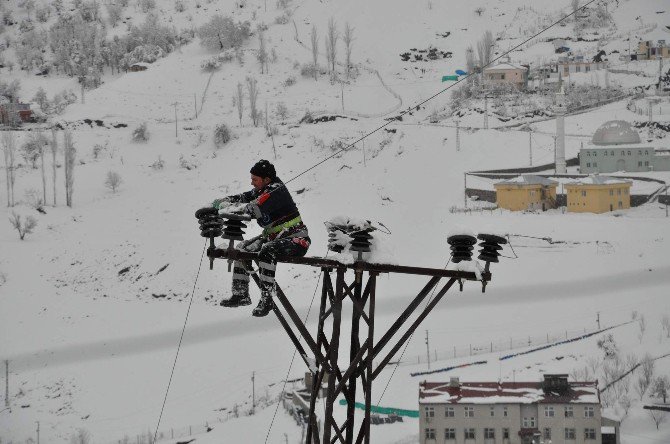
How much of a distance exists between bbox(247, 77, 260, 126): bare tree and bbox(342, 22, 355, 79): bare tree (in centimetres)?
511

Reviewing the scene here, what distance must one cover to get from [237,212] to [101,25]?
53.8 meters

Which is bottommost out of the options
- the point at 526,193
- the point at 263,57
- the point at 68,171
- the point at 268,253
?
→ the point at 268,253

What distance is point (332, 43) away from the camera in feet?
149

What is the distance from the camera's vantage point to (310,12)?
5238 centimetres

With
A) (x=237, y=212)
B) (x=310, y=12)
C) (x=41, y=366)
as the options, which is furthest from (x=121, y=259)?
(x=310, y=12)

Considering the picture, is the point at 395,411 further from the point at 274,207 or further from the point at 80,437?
the point at 274,207

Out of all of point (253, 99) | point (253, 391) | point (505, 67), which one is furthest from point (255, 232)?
point (505, 67)

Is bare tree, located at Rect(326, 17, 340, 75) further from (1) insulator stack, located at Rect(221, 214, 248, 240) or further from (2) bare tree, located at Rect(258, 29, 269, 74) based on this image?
(1) insulator stack, located at Rect(221, 214, 248, 240)

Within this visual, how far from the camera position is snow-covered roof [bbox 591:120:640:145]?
3206 cm

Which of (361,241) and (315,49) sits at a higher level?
(315,49)

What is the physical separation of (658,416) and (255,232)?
1208cm

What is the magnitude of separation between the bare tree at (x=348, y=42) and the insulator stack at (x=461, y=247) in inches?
1639

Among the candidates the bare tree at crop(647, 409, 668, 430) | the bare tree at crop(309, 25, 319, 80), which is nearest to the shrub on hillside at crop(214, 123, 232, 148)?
the bare tree at crop(309, 25, 319, 80)

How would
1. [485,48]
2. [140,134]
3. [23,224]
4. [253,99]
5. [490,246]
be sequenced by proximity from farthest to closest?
1. [485,48]
2. [253,99]
3. [140,134]
4. [23,224]
5. [490,246]
